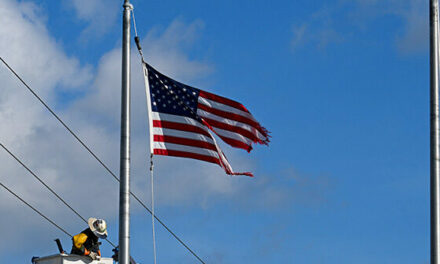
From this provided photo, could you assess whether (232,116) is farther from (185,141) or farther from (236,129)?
(185,141)

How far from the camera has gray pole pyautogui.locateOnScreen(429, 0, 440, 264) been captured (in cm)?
2343

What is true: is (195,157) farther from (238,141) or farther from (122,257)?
(122,257)

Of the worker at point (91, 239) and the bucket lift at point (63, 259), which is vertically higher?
the worker at point (91, 239)

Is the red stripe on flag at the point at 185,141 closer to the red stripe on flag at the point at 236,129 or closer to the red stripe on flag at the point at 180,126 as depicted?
the red stripe on flag at the point at 180,126

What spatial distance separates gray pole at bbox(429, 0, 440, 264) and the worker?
1058 cm

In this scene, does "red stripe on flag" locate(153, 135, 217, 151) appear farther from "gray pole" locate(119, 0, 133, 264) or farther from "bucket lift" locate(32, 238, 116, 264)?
"bucket lift" locate(32, 238, 116, 264)

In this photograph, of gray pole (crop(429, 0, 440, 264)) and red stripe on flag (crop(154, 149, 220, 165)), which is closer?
gray pole (crop(429, 0, 440, 264))

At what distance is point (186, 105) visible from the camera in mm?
26375

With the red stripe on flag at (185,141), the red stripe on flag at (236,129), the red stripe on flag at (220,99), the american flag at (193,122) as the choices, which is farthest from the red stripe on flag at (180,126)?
the red stripe on flag at (220,99)

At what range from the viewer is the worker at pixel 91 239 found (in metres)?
29.6

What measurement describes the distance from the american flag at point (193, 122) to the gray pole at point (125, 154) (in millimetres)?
1643

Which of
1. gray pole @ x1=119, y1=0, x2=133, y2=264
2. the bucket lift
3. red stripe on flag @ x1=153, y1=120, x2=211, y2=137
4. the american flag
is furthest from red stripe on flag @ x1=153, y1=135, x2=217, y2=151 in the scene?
the bucket lift

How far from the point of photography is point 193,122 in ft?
86.6

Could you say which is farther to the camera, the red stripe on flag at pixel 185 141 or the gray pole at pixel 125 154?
the red stripe on flag at pixel 185 141
